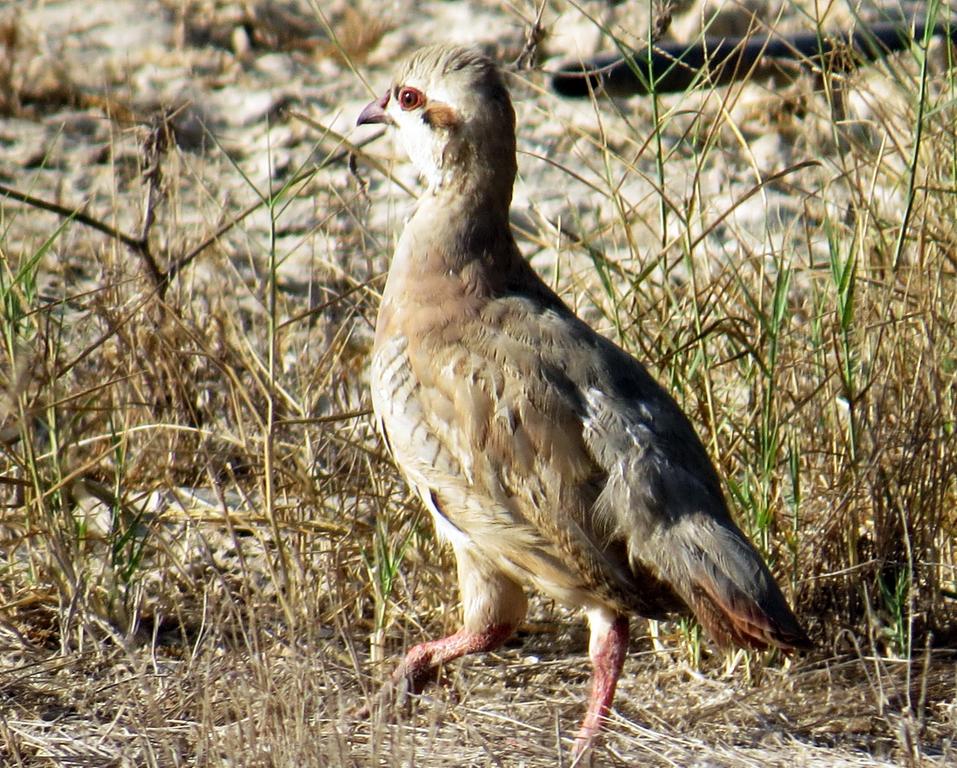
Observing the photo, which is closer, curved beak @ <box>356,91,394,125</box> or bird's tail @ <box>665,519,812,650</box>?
bird's tail @ <box>665,519,812,650</box>

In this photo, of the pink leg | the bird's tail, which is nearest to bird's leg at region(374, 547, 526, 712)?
the pink leg

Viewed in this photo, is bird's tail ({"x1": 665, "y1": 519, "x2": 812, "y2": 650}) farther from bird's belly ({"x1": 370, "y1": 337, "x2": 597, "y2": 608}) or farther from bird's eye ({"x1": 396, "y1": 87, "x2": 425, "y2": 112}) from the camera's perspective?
bird's eye ({"x1": 396, "y1": 87, "x2": 425, "y2": 112})

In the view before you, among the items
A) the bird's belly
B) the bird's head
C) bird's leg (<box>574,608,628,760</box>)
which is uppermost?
the bird's head

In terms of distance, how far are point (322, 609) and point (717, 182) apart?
415cm

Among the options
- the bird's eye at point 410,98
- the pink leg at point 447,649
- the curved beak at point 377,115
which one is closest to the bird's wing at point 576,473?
the pink leg at point 447,649

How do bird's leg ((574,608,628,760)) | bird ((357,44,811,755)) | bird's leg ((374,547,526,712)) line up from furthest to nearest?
bird's leg ((374,547,526,712)) < bird's leg ((574,608,628,760)) < bird ((357,44,811,755))

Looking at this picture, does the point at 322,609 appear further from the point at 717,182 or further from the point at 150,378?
the point at 717,182

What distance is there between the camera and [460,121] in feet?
16.6

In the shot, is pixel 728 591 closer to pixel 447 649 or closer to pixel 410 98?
pixel 447 649

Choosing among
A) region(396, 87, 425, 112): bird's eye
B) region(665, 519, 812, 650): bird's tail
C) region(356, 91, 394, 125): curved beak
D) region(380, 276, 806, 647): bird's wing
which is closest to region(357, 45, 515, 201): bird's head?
region(396, 87, 425, 112): bird's eye

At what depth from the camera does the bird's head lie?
16.6 ft

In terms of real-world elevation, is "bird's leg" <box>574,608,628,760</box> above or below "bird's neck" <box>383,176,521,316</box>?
below

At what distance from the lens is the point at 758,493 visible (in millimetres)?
5301

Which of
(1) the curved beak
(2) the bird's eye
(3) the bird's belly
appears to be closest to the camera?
(3) the bird's belly
